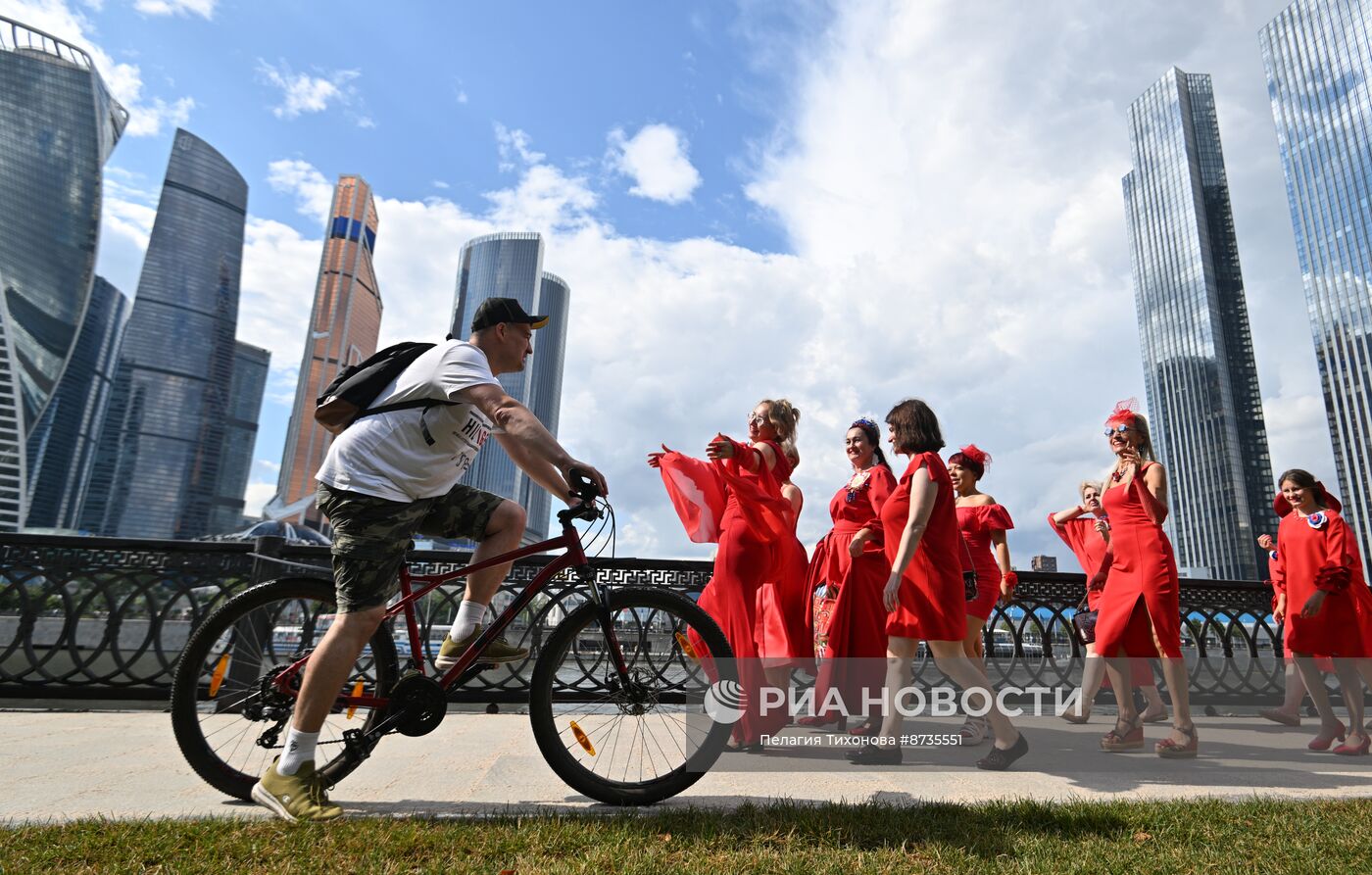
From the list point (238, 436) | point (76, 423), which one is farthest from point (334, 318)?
point (76, 423)

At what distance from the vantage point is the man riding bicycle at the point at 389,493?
2.62m

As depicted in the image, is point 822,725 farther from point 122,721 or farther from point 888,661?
point 122,721

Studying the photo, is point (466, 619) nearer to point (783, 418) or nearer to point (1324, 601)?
point (783, 418)

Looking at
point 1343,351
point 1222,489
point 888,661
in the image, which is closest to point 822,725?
point 888,661

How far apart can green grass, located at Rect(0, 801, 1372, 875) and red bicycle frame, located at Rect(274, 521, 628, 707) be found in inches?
22.4

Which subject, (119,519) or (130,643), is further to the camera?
(119,519)

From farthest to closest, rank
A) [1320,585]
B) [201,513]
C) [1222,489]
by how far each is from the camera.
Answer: [201,513], [1222,489], [1320,585]

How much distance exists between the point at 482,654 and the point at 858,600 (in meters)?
2.46

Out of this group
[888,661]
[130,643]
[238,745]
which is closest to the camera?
[238,745]

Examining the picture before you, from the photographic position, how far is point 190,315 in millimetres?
130625

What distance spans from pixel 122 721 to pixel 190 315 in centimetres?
15337

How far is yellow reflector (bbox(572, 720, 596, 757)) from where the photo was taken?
9.50 feet

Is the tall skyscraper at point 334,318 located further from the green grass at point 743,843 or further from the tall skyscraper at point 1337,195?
the tall skyscraper at point 1337,195

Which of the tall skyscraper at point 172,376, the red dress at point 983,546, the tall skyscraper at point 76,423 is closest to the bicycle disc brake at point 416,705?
the red dress at point 983,546
